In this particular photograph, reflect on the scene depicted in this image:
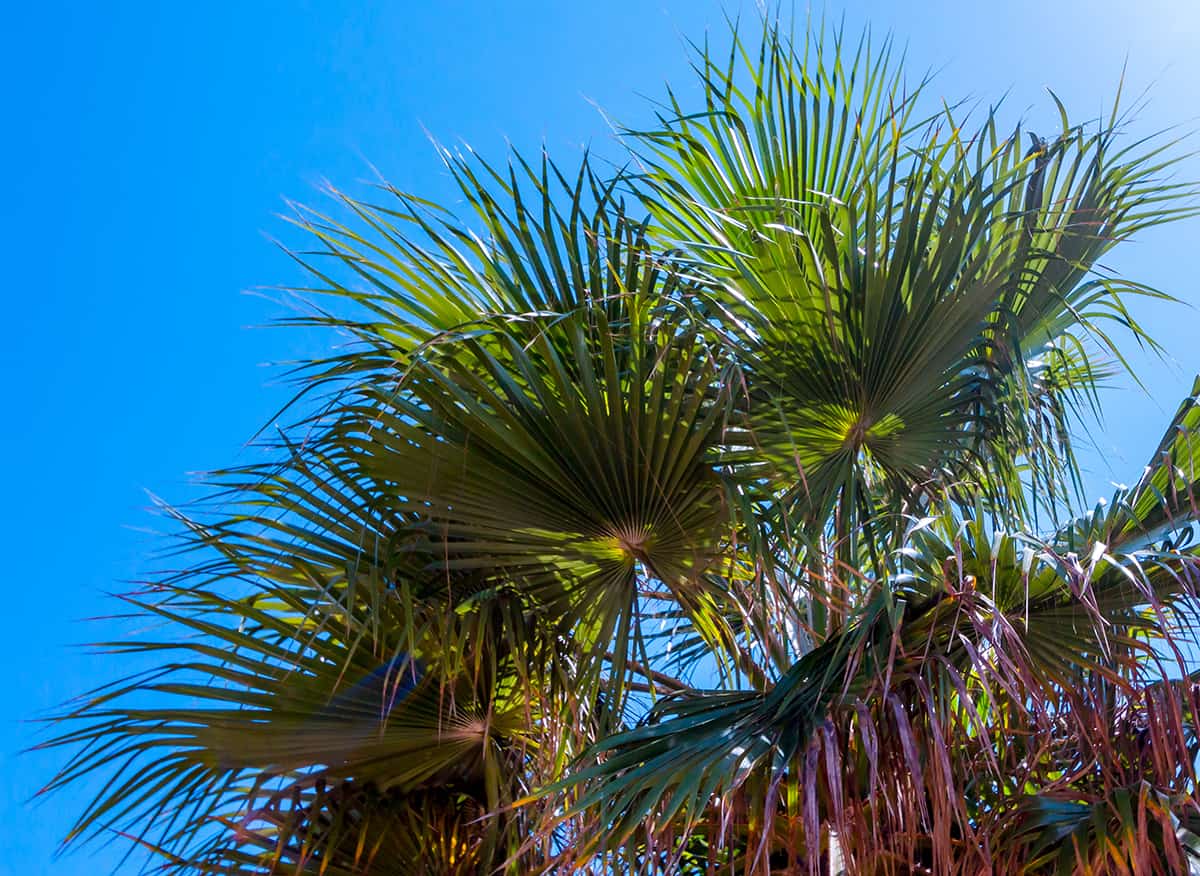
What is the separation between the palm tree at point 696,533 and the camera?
2.46m

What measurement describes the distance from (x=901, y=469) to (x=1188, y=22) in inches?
120

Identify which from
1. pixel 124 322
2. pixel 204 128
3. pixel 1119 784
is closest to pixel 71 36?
pixel 204 128

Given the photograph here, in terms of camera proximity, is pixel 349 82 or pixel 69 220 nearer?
pixel 349 82

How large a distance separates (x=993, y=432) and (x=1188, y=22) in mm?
2944

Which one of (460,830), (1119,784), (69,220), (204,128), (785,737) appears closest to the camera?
(785,737)

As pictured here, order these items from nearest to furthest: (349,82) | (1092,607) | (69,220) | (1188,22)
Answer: (1092,607)
(1188,22)
(349,82)
(69,220)

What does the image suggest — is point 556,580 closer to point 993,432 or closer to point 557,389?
point 557,389

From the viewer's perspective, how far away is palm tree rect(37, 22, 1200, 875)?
2.46 meters

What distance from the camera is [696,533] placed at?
107 inches

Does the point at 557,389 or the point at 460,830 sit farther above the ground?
the point at 557,389

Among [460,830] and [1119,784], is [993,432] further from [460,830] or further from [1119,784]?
[460,830]

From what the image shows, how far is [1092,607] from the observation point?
7.22 ft

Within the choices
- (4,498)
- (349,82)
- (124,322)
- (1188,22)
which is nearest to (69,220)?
(124,322)

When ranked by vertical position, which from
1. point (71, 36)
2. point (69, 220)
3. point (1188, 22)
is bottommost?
point (1188, 22)
